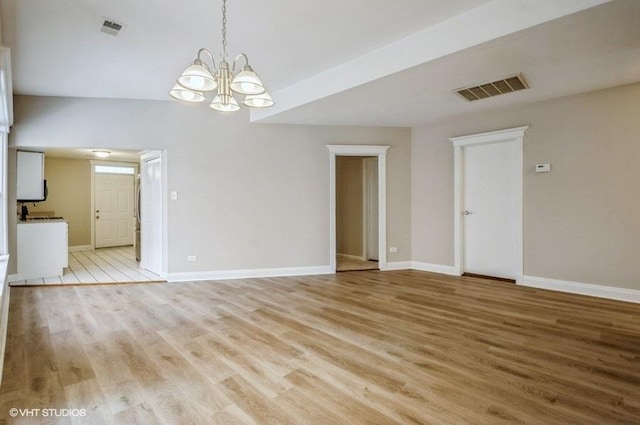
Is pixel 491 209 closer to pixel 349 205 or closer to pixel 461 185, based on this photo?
pixel 461 185

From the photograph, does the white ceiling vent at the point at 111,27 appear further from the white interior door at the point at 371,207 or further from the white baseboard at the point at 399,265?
the white baseboard at the point at 399,265

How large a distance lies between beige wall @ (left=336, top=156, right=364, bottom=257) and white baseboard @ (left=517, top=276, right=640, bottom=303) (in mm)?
3186

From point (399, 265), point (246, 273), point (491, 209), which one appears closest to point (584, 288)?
point (491, 209)

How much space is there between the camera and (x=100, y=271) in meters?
5.82

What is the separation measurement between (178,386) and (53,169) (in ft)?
28.0

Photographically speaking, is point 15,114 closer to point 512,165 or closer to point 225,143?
point 225,143

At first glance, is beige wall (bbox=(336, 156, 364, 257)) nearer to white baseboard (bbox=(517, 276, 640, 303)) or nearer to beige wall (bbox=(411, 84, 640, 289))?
beige wall (bbox=(411, 84, 640, 289))

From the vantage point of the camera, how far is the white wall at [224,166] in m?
4.76

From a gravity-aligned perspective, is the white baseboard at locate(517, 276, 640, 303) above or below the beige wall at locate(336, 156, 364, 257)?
below

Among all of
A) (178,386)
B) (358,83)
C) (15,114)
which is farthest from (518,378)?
(15,114)

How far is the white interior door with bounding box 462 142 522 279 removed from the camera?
484cm

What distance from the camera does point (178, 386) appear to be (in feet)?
7.06

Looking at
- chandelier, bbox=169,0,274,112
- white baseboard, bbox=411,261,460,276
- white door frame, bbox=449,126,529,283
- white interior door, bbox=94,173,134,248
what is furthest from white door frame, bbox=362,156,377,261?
white interior door, bbox=94,173,134,248

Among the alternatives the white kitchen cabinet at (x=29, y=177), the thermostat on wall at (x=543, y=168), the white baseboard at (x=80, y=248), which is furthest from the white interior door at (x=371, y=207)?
the white baseboard at (x=80, y=248)
